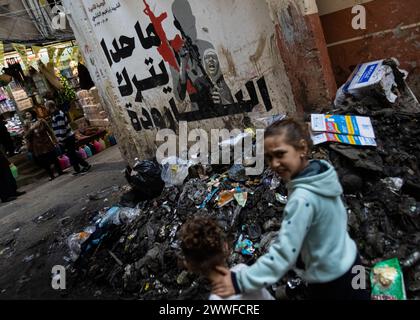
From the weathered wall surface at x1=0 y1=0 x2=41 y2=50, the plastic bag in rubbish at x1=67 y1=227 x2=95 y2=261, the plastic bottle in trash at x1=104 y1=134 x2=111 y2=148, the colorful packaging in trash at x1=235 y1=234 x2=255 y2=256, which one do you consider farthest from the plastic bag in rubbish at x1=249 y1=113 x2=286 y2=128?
the weathered wall surface at x1=0 y1=0 x2=41 y2=50

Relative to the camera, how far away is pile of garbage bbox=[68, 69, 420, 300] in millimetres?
2961

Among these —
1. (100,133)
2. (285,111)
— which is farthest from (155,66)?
(100,133)

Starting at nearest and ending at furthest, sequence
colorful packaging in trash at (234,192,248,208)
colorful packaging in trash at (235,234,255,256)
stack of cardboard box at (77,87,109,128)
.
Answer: colorful packaging in trash at (235,234,255,256) < colorful packaging in trash at (234,192,248,208) < stack of cardboard box at (77,87,109,128)

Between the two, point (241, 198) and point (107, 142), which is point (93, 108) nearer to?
point (107, 142)

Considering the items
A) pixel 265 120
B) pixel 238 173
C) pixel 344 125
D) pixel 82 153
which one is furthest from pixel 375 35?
pixel 82 153

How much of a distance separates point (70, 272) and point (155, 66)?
11.4 ft

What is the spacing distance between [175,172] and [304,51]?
7.37 feet

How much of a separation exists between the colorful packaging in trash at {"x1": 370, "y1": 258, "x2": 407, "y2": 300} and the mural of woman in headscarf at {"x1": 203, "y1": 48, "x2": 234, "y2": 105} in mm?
3289

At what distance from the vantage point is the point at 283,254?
5.17ft

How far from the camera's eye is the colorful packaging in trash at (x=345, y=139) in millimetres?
3541

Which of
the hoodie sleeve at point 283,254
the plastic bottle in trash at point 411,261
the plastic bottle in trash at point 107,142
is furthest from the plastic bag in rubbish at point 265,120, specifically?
the plastic bottle in trash at point 107,142

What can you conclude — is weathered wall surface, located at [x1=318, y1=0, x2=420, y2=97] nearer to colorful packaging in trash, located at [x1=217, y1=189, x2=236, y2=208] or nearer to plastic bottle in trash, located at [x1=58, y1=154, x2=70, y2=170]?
colorful packaging in trash, located at [x1=217, y1=189, x2=236, y2=208]
